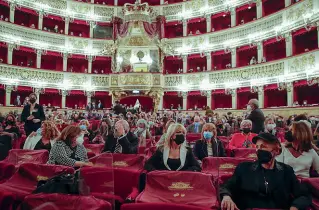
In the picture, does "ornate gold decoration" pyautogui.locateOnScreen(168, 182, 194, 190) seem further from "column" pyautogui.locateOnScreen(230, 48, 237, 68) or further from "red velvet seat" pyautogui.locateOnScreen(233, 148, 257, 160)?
"column" pyautogui.locateOnScreen(230, 48, 237, 68)

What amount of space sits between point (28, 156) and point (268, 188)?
3.80 metres

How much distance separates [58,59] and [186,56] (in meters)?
11.7

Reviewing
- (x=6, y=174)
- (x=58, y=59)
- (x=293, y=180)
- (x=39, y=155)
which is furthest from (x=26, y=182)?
Result: (x=58, y=59)

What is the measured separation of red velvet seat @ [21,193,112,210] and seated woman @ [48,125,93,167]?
1677mm

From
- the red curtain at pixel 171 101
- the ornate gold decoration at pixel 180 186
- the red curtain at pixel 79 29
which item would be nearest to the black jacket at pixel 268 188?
the ornate gold decoration at pixel 180 186

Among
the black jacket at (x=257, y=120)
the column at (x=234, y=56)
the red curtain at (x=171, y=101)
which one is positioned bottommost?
the black jacket at (x=257, y=120)

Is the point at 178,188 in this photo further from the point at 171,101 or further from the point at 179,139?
the point at 171,101

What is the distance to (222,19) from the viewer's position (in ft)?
83.3

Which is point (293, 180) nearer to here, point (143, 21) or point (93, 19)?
point (143, 21)

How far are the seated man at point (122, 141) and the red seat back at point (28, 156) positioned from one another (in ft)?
3.88

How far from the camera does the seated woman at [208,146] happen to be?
538 centimetres

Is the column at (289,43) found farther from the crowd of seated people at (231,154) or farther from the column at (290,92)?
the crowd of seated people at (231,154)

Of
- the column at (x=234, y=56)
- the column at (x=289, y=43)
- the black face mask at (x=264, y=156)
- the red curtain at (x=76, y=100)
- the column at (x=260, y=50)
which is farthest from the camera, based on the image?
the red curtain at (x=76, y=100)

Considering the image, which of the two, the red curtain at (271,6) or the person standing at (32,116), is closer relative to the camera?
the person standing at (32,116)
